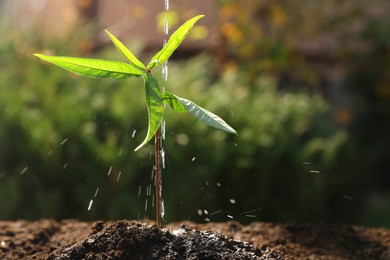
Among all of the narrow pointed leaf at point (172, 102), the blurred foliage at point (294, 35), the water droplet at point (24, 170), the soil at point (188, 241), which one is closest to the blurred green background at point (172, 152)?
the water droplet at point (24, 170)

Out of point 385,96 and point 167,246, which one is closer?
point 167,246

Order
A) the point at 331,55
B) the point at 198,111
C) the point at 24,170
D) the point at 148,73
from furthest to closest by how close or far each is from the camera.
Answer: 1. the point at 331,55
2. the point at 24,170
3. the point at 148,73
4. the point at 198,111

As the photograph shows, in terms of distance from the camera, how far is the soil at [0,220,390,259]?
192 centimetres

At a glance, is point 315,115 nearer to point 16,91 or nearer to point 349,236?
point 16,91

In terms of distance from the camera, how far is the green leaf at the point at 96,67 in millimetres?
1888

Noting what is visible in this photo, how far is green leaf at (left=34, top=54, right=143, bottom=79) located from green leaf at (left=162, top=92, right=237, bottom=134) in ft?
0.37

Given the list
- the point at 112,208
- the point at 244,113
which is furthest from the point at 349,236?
the point at 244,113

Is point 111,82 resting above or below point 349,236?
above

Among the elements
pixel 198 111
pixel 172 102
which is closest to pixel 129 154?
pixel 172 102

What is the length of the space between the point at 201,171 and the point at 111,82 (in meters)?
1.41

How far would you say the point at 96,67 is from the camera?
1.92 metres

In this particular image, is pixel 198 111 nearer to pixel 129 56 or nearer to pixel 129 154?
pixel 129 56

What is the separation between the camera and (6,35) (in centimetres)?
568

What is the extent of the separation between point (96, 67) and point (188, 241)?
0.53m
